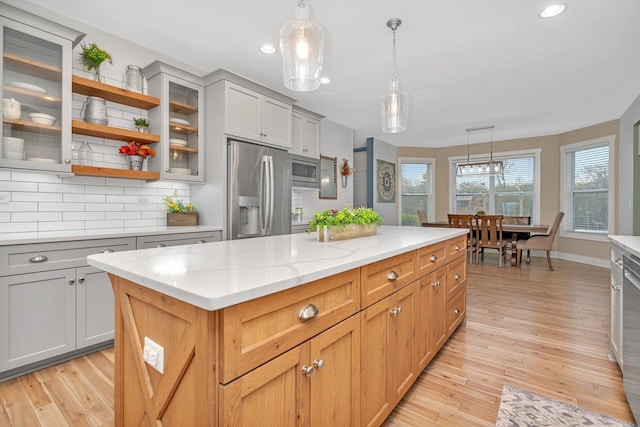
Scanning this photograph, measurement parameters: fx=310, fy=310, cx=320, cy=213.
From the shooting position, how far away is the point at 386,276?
152cm

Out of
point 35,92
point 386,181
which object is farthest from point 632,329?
point 386,181

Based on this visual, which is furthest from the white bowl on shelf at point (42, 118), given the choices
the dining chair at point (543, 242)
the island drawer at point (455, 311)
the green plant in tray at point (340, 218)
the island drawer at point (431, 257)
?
the dining chair at point (543, 242)

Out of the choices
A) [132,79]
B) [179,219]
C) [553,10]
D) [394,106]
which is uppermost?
[553,10]

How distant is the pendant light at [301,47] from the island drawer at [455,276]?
173cm

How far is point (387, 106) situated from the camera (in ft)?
8.18

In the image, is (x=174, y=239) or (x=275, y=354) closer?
(x=275, y=354)

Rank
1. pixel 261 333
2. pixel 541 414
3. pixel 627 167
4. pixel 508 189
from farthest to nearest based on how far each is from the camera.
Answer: pixel 508 189
pixel 627 167
pixel 541 414
pixel 261 333

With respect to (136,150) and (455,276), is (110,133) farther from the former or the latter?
(455,276)

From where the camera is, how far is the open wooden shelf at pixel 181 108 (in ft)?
10.4

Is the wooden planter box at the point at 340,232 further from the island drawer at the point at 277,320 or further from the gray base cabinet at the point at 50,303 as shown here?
the gray base cabinet at the point at 50,303

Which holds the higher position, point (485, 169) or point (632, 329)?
point (485, 169)

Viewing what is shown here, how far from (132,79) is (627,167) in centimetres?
639

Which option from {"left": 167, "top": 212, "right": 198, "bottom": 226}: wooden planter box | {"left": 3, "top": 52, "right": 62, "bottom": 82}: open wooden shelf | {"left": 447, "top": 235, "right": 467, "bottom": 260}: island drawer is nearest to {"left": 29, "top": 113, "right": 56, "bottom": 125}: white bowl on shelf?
{"left": 3, "top": 52, "right": 62, "bottom": 82}: open wooden shelf

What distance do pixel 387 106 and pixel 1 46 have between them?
2760 mm
